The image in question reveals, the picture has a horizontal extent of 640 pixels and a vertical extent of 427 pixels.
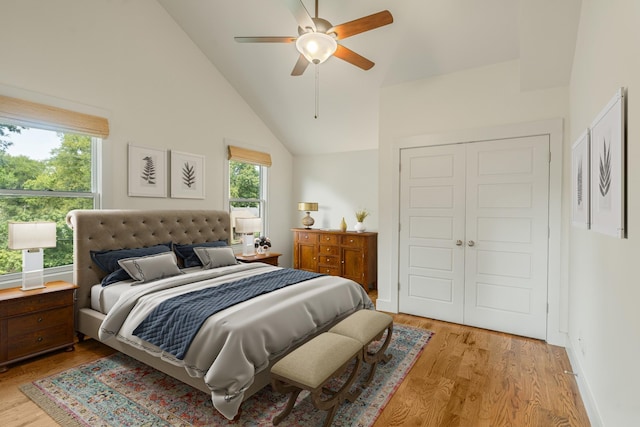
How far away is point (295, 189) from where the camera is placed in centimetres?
618

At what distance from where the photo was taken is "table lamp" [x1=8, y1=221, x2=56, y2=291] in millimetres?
2617

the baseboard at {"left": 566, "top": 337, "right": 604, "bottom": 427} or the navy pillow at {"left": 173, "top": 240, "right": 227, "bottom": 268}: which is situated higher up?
the navy pillow at {"left": 173, "top": 240, "right": 227, "bottom": 268}

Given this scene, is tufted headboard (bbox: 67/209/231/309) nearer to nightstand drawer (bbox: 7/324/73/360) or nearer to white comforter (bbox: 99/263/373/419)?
nightstand drawer (bbox: 7/324/73/360)

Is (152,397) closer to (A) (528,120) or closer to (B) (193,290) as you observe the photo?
(B) (193,290)

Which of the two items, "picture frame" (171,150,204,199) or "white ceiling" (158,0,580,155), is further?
"picture frame" (171,150,204,199)

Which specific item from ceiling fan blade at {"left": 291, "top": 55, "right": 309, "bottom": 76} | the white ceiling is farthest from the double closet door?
ceiling fan blade at {"left": 291, "top": 55, "right": 309, "bottom": 76}

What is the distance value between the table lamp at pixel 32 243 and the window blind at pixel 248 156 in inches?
98.2

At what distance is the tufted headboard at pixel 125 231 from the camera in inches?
120

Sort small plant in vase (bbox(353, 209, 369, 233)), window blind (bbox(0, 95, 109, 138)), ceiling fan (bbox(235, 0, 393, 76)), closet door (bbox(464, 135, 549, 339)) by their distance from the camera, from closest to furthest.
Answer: ceiling fan (bbox(235, 0, 393, 76))
window blind (bbox(0, 95, 109, 138))
closet door (bbox(464, 135, 549, 339))
small plant in vase (bbox(353, 209, 369, 233))

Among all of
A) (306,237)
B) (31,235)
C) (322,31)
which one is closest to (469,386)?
(322,31)

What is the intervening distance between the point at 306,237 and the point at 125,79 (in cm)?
332

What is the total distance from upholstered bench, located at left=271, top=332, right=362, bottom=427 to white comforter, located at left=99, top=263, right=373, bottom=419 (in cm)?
20

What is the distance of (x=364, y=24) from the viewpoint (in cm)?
234

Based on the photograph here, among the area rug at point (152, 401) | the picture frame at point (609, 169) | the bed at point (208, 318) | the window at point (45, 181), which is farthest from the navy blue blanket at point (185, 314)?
the picture frame at point (609, 169)
